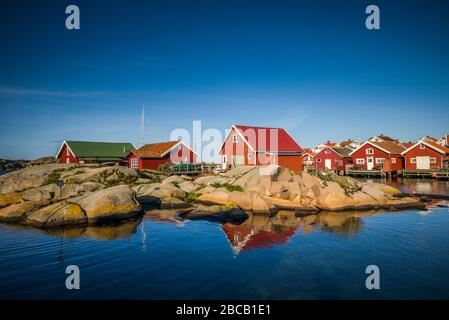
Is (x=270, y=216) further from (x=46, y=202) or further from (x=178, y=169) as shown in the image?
(x=178, y=169)

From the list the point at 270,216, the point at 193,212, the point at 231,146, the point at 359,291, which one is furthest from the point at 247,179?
the point at 359,291

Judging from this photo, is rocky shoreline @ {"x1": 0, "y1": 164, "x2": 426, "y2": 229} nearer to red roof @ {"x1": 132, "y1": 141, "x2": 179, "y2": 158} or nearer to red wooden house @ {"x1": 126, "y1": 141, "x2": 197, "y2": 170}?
red wooden house @ {"x1": 126, "y1": 141, "x2": 197, "y2": 170}

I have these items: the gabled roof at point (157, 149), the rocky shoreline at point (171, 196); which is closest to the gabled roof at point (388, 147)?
the rocky shoreline at point (171, 196)

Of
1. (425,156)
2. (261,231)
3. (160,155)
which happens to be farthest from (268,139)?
(425,156)

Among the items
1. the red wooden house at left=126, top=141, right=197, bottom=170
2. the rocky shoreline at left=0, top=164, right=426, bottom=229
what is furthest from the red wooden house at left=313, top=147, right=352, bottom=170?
the rocky shoreline at left=0, top=164, right=426, bottom=229

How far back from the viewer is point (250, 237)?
52.4 ft

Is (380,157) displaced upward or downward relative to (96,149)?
downward

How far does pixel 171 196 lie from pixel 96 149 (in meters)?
30.5

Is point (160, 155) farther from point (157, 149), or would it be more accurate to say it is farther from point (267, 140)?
point (267, 140)

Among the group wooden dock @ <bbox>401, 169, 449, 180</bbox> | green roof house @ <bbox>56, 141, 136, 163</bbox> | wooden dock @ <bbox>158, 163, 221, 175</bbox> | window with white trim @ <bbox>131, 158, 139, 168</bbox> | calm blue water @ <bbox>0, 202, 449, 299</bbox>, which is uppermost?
green roof house @ <bbox>56, 141, 136, 163</bbox>

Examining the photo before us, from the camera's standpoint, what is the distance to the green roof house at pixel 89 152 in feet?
157

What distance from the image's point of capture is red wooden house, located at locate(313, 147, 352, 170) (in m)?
58.3

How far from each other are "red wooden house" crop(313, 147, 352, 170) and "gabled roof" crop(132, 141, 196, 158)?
29.3 metres

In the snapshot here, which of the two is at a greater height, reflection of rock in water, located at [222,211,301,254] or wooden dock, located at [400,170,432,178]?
wooden dock, located at [400,170,432,178]
